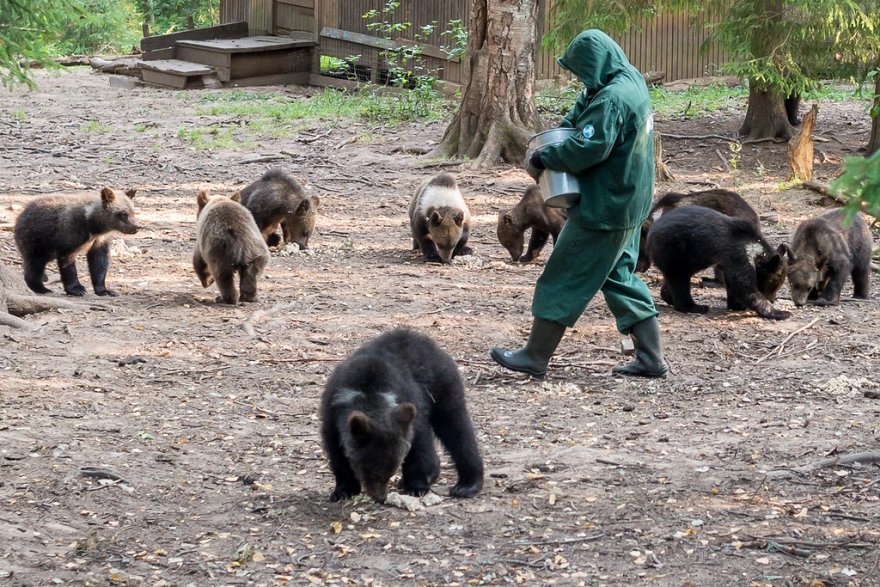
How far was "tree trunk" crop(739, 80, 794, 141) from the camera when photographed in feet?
63.6

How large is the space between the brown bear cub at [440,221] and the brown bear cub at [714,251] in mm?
3072

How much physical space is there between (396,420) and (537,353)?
10.3 ft

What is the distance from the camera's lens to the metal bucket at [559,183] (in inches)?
330

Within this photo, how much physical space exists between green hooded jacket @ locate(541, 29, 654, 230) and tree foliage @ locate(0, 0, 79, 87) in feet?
12.5

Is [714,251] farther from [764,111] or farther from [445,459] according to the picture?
[764,111]

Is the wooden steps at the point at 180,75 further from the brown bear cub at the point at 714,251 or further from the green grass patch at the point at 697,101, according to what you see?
the brown bear cub at the point at 714,251

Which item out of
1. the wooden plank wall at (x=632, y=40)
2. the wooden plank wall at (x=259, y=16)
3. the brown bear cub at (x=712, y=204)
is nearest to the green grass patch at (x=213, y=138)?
the wooden plank wall at (x=632, y=40)

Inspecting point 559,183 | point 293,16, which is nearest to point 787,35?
point 559,183

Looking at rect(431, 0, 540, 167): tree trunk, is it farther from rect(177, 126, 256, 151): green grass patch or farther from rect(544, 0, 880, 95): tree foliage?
rect(177, 126, 256, 151): green grass patch

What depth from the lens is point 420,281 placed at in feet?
41.7

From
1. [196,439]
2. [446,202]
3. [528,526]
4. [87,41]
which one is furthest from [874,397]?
[87,41]

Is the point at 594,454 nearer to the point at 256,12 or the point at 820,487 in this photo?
the point at 820,487

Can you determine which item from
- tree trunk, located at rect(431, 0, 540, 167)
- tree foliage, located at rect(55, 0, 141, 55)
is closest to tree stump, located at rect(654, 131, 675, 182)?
tree trunk, located at rect(431, 0, 540, 167)

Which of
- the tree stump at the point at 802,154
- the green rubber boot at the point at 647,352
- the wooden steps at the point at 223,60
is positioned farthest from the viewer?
the wooden steps at the point at 223,60
